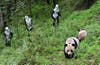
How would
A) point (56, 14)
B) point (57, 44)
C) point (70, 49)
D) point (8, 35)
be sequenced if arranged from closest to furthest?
point (70, 49) → point (57, 44) → point (8, 35) → point (56, 14)

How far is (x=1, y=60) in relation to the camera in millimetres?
18078

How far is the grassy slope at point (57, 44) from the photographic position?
619 inches

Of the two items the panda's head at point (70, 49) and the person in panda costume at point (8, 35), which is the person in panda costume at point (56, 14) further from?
the panda's head at point (70, 49)

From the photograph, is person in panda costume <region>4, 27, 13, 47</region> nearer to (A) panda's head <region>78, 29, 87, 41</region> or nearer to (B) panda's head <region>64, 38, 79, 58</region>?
(A) panda's head <region>78, 29, 87, 41</region>

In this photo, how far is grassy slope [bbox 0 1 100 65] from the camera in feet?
51.5

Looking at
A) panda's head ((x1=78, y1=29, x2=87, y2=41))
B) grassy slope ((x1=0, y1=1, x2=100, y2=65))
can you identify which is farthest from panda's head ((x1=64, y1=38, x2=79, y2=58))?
panda's head ((x1=78, y1=29, x2=87, y2=41))

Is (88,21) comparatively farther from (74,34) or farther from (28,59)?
(28,59)

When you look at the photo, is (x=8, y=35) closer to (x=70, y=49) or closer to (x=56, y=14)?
(x=56, y=14)

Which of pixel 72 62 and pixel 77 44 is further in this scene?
pixel 77 44

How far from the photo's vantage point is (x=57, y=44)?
18.5 meters

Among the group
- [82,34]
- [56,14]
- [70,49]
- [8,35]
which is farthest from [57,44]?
[8,35]

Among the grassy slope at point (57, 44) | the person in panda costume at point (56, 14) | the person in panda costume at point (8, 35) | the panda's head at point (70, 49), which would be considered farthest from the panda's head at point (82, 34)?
the person in panda costume at point (8, 35)

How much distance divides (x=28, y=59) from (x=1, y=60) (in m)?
2.96

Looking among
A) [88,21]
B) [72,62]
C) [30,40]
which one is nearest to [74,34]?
[88,21]
